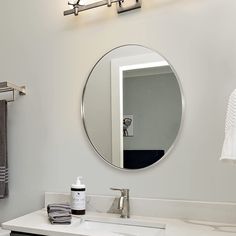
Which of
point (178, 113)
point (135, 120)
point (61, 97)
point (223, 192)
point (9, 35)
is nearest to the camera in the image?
point (223, 192)

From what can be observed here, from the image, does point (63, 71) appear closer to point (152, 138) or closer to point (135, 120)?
point (135, 120)

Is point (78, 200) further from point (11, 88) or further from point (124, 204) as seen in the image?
point (11, 88)

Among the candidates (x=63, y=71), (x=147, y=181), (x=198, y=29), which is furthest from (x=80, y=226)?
(x=198, y=29)

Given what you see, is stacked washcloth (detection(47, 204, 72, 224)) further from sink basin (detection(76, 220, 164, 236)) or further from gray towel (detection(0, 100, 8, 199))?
gray towel (detection(0, 100, 8, 199))

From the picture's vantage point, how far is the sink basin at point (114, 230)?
4.42 feet

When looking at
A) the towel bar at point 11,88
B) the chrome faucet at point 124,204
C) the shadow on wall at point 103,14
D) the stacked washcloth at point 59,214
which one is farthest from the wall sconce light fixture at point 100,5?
the stacked washcloth at point 59,214

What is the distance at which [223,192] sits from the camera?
1.42 metres

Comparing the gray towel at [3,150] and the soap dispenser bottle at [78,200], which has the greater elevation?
the gray towel at [3,150]

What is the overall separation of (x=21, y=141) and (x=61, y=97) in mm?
413

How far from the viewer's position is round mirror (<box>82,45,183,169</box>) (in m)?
1.57

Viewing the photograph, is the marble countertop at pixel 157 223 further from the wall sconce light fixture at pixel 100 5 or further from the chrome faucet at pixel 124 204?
the wall sconce light fixture at pixel 100 5

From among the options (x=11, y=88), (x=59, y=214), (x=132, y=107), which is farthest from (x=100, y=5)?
(x=59, y=214)

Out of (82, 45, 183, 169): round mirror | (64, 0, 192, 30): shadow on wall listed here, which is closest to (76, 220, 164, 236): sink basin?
(82, 45, 183, 169): round mirror

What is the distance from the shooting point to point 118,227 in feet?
4.84
